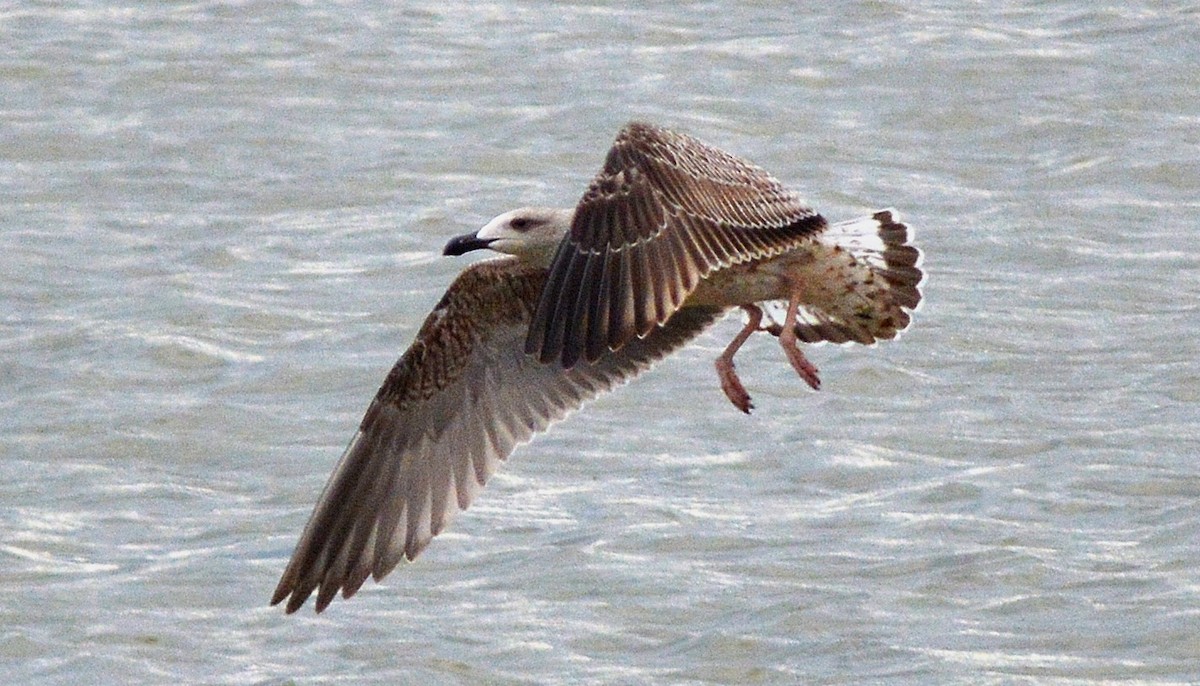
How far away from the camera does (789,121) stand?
39.0 feet

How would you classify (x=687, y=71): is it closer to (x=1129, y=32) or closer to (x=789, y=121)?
(x=789, y=121)

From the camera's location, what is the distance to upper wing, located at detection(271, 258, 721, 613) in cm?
668

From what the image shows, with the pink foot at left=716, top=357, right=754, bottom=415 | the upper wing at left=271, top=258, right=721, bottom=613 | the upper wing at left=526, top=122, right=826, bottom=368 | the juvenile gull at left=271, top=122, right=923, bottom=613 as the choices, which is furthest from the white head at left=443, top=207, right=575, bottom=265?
the pink foot at left=716, top=357, right=754, bottom=415

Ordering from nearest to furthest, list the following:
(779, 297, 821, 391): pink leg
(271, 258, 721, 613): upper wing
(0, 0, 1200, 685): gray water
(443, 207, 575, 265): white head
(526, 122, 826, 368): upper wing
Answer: (526, 122, 826, 368): upper wing < (779, 297, 821, 391): pink leg < (443, 207, 575, 265): white head < (271, 258, 721, 613): upper wing < (0, 0, 1200, 685): gray water

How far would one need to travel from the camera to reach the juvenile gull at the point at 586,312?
567cm

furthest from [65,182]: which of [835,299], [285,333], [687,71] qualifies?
[835,299]

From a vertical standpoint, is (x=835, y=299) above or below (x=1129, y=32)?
above

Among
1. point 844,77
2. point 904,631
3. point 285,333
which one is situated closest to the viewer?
point 904,631

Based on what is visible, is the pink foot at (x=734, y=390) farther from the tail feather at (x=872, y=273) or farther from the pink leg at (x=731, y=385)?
the tail feather at (x=872, y=273)

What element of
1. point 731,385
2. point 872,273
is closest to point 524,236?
point 731,385

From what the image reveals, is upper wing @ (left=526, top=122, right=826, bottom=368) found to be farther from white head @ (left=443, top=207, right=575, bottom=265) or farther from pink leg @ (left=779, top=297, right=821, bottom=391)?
white head @ (left=443, top=207, right=575, bottom=265)

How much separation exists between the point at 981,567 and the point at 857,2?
643 cm

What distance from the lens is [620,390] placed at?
8.96 meters

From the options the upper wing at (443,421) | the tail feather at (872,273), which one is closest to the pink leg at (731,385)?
the tail feather at (872,273)
